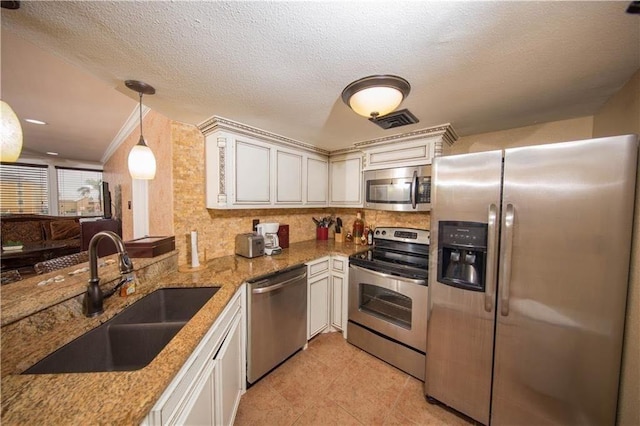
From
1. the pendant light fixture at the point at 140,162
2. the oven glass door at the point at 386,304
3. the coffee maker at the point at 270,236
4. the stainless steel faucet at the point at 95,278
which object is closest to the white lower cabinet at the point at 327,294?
the oven glass door at the point at 386,304

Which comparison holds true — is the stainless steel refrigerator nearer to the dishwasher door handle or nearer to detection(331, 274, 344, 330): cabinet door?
detection(331, 274, 344, 330): cabinet door

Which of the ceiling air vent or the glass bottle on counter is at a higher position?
the ceiling air vent

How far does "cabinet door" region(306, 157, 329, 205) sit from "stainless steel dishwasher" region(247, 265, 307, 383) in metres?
1.03

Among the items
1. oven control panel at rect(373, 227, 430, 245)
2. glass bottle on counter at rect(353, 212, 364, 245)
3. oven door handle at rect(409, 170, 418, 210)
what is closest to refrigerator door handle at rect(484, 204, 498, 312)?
oven door handle at rect(409, 170, 418, 210)

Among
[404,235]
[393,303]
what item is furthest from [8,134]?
[404,235]

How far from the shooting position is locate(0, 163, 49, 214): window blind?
434 centimetres

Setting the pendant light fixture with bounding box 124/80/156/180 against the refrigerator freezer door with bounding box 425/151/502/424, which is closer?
the refrigerator freezer door with bounding box 425/151/502/424

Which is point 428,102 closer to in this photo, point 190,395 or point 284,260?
point 284,260

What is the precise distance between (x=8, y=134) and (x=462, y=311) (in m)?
2.42

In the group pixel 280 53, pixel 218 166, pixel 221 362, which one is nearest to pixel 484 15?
pixel 280 53

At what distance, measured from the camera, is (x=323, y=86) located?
4.34 ft

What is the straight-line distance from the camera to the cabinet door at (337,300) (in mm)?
2281

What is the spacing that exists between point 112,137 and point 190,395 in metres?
4.26

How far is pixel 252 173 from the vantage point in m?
2.11
